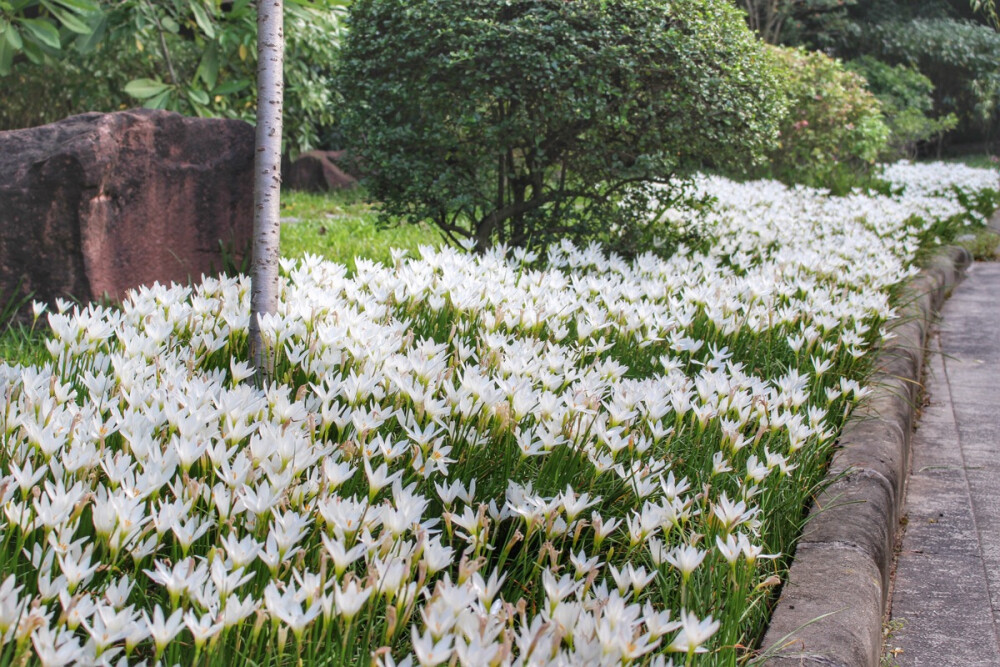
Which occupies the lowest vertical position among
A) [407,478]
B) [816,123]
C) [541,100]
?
[407,478]

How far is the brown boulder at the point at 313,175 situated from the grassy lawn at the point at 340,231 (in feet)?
2.25

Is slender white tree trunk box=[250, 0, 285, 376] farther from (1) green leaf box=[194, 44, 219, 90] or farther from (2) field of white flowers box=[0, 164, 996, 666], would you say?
(1) green leaf box=[194, 44, 219, 90]

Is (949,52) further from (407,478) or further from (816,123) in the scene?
(407,478)

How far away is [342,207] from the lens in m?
9.99

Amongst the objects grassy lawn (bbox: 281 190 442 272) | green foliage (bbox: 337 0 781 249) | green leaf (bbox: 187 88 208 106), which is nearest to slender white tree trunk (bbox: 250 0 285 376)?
green foliage (bbox: 337 0 781 249)

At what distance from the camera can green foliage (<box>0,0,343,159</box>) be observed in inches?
229

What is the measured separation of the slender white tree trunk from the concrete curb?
5.36ft

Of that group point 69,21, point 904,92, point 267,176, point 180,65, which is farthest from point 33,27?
point 904,92

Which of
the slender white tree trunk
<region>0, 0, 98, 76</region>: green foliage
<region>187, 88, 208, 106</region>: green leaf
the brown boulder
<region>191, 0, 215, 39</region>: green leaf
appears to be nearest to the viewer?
the slender white tree trunk

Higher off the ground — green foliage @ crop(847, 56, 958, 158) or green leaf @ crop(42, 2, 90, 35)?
green leaf @ crop(42, 2, 90, 35)

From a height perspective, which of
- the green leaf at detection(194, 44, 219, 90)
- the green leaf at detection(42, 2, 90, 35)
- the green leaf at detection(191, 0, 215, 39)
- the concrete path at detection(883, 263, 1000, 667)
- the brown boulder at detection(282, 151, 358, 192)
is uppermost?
the green leaf at detection(191, 0, 215, 39)

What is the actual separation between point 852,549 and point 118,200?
3525 millimetres

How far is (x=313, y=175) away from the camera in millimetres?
12031

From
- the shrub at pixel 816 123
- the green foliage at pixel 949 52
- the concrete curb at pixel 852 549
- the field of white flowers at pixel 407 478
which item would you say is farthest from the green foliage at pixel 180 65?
the green foliage at pixel 949 52
